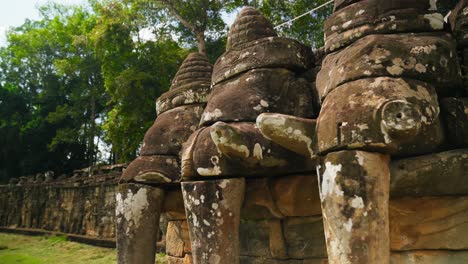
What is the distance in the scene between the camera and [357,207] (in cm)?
217

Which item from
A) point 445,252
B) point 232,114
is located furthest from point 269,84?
point 445,252

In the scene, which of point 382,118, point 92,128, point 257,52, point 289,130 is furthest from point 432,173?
point 92,128

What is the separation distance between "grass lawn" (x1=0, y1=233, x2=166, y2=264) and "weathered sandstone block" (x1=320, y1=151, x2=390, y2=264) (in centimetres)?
655

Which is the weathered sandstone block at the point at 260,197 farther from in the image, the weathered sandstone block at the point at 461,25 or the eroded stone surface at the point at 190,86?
the weathered sandstone block at the point at 461,25

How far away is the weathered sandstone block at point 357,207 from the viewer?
213 cm

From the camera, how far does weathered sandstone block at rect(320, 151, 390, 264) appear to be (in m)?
2.13

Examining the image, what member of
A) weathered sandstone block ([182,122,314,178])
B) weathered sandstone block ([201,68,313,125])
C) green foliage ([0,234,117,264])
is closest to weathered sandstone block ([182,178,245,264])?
weathered sandstone block ([182,122,314,178])

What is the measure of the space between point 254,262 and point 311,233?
616mm

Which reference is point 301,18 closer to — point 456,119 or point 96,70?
point 456,119

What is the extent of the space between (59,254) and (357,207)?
11027 mm

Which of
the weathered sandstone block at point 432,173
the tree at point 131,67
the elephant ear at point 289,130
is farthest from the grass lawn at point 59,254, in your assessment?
the weathered sandstone block at point 432,173

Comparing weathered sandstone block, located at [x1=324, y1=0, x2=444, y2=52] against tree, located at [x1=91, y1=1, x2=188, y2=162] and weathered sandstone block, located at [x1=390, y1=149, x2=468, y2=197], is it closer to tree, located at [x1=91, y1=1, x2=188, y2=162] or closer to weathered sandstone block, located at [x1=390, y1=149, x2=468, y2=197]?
weathered sandstone block, located at [x1=390, y1=149, x2=468, y2=197]

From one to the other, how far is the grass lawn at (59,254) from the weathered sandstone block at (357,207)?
258 inches

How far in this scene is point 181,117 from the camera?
4.06 m
